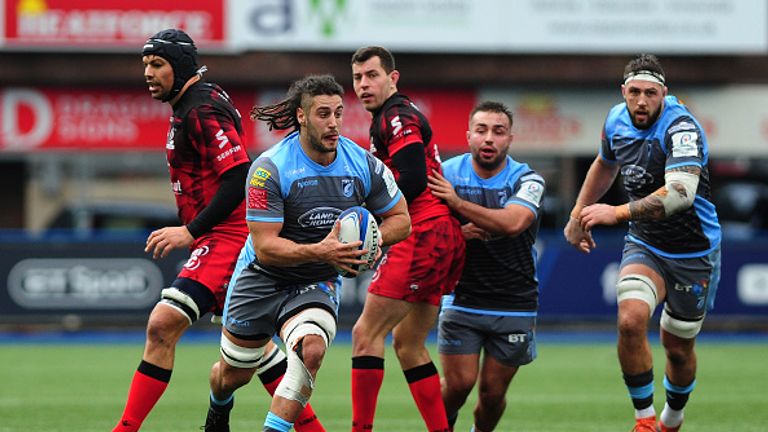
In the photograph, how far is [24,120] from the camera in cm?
2322

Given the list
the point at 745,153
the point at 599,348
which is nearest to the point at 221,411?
the point at 599,348

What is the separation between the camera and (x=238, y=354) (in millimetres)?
7660

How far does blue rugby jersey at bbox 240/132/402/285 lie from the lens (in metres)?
7.25

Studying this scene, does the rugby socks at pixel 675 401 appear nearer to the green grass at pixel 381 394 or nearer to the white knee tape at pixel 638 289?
the white knee tape at pixel 638 289

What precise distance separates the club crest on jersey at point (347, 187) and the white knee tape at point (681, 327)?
2.67 m

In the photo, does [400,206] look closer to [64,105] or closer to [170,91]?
[170,91]

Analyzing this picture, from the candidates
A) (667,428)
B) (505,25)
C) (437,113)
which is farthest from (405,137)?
(437,113)

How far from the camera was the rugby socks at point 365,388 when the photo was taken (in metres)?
8.16

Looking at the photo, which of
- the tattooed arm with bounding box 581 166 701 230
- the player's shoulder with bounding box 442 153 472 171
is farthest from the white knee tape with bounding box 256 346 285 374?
the tattooed arm with bounding box 581 166 701 230

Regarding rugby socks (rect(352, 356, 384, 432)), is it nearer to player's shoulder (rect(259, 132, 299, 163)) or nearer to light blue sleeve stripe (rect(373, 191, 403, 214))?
light blue sleeve stripe (rect(373, 191, 403, 214))

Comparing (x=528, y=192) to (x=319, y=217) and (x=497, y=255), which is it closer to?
(x=497, y=255)

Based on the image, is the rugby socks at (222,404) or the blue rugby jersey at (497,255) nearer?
the rugby socks at (222,404)

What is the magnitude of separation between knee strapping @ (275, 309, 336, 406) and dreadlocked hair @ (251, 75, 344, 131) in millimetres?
1100

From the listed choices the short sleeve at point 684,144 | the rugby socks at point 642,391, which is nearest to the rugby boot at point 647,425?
the rugby socks at point 642,391
